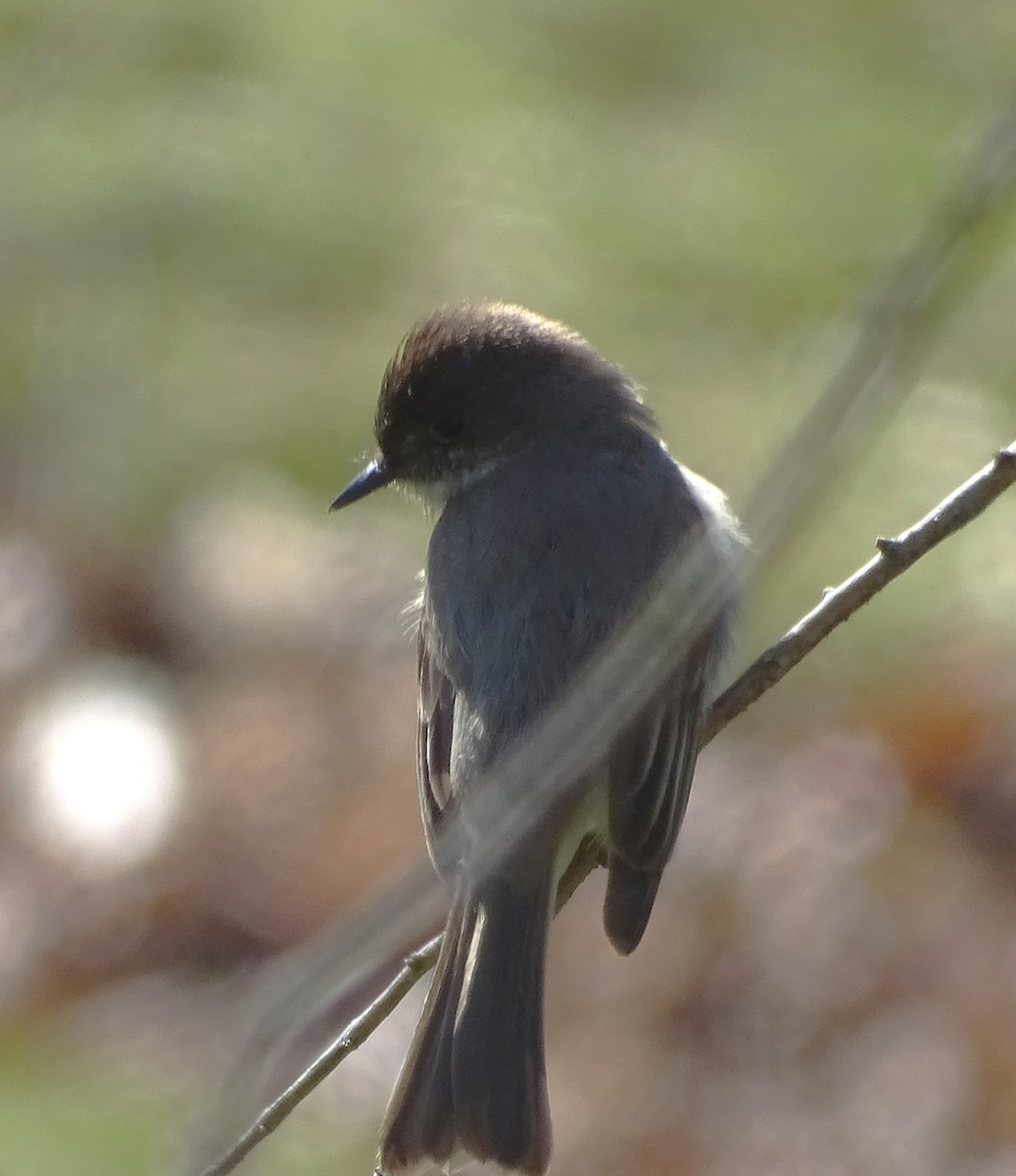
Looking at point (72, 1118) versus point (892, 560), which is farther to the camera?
point (72, 1118)

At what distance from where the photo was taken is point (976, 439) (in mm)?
6328

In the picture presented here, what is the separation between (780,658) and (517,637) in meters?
0.40

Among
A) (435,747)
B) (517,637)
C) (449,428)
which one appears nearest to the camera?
(517,637)

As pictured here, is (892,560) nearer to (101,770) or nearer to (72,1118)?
(72,1118)

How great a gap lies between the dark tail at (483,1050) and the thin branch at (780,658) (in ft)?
0.21

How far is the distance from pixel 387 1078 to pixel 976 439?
3020mm

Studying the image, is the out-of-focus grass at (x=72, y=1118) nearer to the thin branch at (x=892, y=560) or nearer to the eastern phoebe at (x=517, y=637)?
the eastern phoebe at (x=517, y=637)

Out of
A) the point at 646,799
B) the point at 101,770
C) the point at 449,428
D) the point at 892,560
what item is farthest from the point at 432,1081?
the point at 101,770

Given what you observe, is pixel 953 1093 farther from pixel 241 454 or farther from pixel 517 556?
pixel 241 454

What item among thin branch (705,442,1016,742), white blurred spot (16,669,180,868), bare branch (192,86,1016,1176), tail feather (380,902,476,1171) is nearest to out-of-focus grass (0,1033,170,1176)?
white blurred spot (16,669,180,868)

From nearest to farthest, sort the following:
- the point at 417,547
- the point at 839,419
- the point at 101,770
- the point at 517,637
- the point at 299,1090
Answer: the point at 839,419, the point at 299,1090, the point at 517,637, the point at 101,770, the point at 417,547

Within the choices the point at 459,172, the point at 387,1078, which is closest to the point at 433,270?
the point at 459,172

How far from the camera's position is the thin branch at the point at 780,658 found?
215 centimetres

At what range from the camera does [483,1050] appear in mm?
2719
